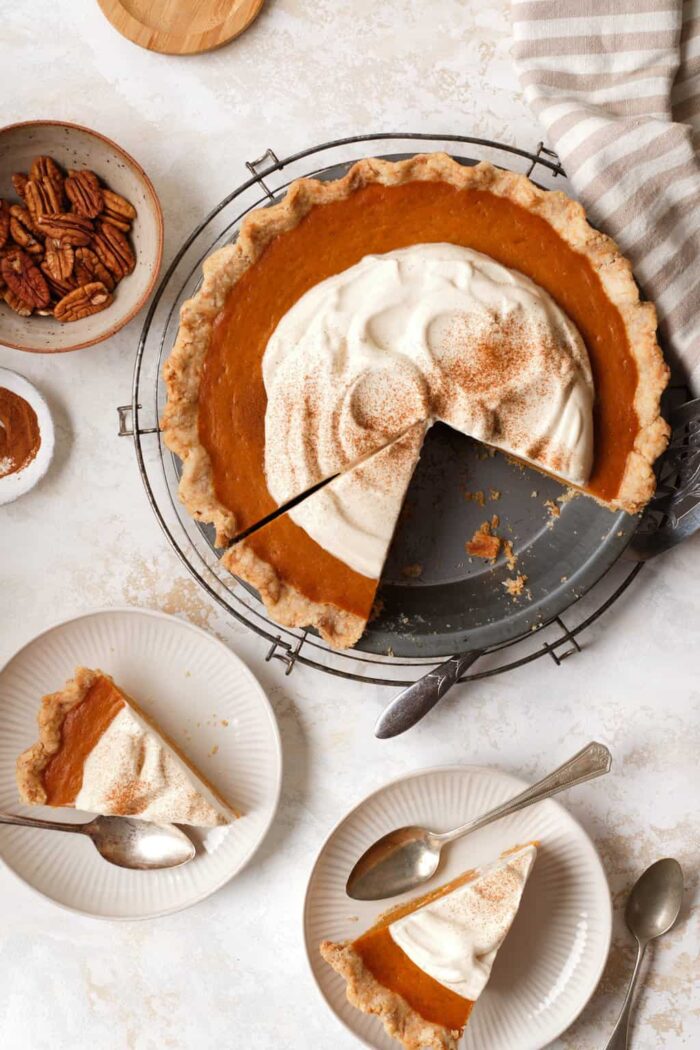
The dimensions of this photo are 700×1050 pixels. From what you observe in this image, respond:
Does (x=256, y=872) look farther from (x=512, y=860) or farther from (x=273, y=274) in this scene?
(x=273, y=274)

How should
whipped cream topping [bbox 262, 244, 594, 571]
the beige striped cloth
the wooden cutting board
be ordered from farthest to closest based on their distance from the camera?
1. the wooden cutting board
2. the beige striped cloth
3. whipped cream topping [bbox 262, 244, 594, 571]

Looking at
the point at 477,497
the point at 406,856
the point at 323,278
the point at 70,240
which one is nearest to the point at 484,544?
the point at 477,497

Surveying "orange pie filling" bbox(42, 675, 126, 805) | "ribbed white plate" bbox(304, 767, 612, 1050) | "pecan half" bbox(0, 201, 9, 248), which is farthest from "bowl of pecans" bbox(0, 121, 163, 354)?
"ribbed white plate" bbox(304, 767, 612, 1050)

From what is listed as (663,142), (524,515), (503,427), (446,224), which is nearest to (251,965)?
(524,515)

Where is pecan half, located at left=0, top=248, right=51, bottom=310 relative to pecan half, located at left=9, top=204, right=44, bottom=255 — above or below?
below

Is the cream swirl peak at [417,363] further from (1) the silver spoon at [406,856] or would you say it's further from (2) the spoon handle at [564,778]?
(1) the silver spoon at [406,856]

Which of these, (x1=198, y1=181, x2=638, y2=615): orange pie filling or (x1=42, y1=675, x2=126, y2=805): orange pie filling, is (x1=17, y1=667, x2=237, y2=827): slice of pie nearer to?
(x1=42, y1=675, x2=126, y2=805): orange pie filling
